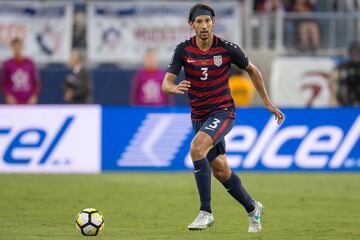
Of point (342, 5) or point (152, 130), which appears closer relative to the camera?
Result: point (152, 130)

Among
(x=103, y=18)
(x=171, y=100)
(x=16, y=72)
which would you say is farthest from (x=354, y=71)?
(x=16, y=72)

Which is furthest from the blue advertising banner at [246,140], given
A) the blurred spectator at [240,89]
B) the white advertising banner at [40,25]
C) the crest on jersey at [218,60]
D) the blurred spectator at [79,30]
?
the crest on jersey at [218,60]

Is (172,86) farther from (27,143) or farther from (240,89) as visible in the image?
(240,89)

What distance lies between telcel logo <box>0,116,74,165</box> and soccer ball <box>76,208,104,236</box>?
880 cm

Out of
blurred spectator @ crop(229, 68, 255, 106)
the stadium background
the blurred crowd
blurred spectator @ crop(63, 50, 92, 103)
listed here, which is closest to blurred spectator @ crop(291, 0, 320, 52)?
the blurred crowd

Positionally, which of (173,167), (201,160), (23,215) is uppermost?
(201,160)

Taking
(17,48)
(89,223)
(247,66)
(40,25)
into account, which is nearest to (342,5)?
(40,25)

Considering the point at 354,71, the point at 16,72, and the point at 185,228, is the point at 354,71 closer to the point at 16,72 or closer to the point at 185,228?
the point at 16,72

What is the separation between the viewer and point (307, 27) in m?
23.4

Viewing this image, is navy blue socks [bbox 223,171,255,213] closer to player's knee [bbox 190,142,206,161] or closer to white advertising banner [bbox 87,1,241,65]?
player's knee [bbox 190,142,206,161]

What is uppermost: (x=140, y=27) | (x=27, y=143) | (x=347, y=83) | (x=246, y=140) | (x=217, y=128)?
(x=217, y=128)

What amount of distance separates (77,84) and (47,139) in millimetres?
2672

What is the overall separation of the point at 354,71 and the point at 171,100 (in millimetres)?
4265

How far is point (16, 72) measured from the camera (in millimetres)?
20641
